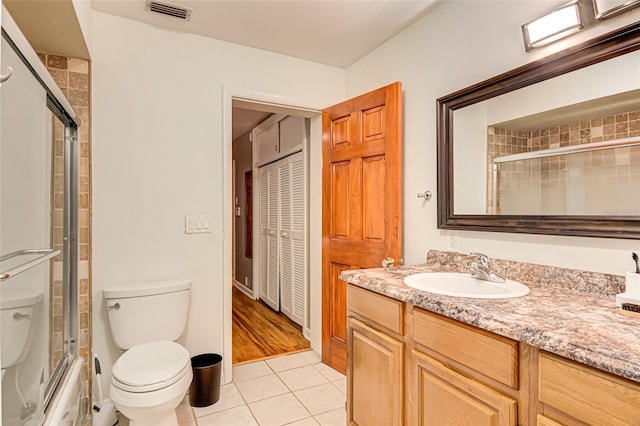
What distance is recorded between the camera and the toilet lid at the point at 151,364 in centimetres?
161

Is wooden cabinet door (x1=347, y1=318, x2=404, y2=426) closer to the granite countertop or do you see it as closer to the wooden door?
the granite countertop

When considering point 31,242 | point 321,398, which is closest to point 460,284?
A: point 321,398

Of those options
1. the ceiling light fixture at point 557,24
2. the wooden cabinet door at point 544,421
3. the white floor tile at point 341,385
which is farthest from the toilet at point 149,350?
the ceiling light fixture at point 557,24

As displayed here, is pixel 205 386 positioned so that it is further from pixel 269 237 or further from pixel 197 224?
pixel 269 237

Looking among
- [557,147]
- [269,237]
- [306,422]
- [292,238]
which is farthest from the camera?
[269,237]

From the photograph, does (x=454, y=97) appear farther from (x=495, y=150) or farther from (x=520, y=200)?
(x=520, y=200)

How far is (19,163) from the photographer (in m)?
1.15

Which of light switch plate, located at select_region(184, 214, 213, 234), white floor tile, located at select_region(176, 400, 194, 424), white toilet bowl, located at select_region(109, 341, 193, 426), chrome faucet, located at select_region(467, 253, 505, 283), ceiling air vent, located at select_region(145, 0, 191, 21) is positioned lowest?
white floor tile, located at select_region(176, 400, 194, 424)

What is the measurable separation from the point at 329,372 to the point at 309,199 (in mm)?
1428

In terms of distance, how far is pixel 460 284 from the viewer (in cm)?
164

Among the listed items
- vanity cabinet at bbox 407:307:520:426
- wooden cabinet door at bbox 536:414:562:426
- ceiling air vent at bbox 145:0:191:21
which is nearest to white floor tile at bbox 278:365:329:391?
vanity cabinet at bbox 407:307:520:426

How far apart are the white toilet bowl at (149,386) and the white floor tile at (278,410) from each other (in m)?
0.50

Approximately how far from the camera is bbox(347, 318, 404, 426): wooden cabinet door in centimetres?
140

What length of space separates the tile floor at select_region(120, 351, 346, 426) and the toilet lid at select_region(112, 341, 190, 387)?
0.46m
